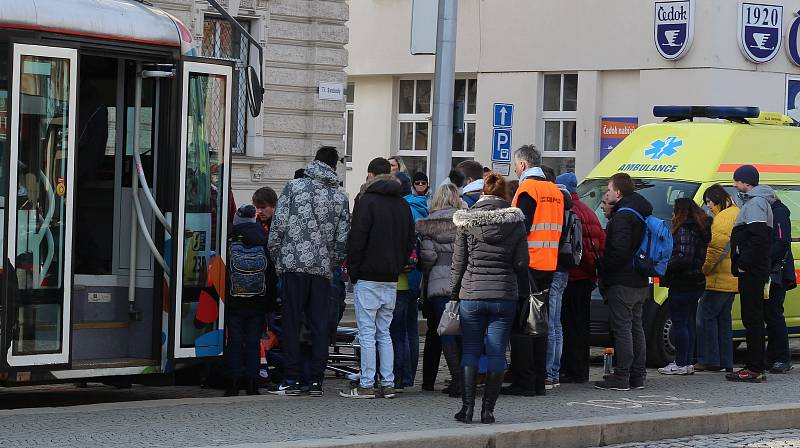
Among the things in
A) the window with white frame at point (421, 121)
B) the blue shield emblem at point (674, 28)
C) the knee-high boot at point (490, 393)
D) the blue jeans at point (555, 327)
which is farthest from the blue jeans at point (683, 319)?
the window with white frame at point (421, 121)

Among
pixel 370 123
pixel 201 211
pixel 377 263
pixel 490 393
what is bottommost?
pixel 490 393

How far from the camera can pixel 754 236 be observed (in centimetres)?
1375

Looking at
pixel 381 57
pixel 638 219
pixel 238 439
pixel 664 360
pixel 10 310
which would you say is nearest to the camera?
pixel 238 439

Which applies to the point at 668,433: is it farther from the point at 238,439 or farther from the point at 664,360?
the point at 664,360

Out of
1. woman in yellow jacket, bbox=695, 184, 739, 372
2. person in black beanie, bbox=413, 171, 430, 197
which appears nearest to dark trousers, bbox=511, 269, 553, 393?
person in black beanie, bbox=413, 171, 430, 197

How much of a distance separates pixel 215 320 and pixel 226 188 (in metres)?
0.97

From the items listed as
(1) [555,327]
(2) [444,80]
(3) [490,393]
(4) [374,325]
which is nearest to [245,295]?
(4) [374,325]

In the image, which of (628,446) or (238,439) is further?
(628,446)

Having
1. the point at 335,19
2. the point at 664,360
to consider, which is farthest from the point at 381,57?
the point at 664,360

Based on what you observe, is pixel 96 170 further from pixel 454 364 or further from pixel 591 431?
pixel 591 431

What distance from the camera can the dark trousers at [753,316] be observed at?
45.7 ft

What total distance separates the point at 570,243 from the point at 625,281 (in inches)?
26.7

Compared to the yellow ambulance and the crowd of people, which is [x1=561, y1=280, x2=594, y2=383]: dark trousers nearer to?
the crowd of people

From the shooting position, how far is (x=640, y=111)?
31016mm
